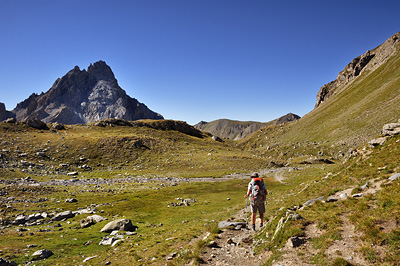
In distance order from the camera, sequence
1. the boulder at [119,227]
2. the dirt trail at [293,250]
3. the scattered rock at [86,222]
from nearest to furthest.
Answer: the dirt trail at [293,250] < the boulder at [119,227] < the scattered rock at [86,222]

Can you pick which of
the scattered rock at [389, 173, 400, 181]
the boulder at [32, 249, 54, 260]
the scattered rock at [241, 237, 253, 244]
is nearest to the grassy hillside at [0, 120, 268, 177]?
the boulder at [32, 249, 54, 260]

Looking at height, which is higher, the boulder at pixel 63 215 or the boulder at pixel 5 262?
the boulder at pixel 5 262

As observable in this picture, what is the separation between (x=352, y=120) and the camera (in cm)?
12875

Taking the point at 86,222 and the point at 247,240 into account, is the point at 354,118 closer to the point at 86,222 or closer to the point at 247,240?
the point at 247,240

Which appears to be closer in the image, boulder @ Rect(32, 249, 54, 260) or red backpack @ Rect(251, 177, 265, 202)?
red backpack @ Rect(251, 177, 265, 202)

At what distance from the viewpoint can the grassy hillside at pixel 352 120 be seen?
110250 millimetres

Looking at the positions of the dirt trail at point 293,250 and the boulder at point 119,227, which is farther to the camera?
the boulder at point 119,227

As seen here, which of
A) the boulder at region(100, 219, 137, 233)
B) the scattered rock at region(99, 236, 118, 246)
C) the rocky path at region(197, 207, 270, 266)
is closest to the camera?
the rocky path at region(197, 207, 270, 266)

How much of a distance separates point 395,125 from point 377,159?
258 inches

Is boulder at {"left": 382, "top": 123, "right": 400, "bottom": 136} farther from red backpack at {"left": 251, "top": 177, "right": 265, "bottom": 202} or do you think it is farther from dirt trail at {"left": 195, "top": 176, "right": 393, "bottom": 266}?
red backpack at {"left": 251, "top": 177, "right": 265, "bottom": 202}

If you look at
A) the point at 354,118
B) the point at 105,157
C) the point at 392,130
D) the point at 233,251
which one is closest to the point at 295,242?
the point at 233,251

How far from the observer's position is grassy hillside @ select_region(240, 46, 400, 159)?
110m

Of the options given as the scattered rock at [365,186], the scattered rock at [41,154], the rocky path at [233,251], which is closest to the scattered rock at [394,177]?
the scattered rock at [365,186]

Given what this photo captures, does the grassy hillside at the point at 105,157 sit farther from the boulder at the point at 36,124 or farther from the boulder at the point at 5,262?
the boulder at the point at 5,262
